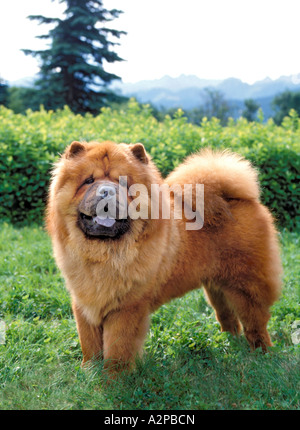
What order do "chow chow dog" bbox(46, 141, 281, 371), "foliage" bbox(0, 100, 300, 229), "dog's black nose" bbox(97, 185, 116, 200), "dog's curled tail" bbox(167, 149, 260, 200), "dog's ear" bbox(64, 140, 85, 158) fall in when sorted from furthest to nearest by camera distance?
"foliage" bbox(0, 100, 300, 229), "dog's curled tail" bbox(167, 149, 260, 200), "dog's ear" bbox(64, 140, 85, 158), "chow chow dog" bbox(46, 141, 281, 371), "dog's black nose" bbox(97, 185, 116, 200)

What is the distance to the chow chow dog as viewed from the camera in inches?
102

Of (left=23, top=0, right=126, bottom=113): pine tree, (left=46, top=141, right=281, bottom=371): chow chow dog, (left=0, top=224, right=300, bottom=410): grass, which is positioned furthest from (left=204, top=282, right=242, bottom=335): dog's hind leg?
(left=23, top=0, right=126, bottom=113): pine tree

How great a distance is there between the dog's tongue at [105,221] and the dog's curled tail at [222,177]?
91cm

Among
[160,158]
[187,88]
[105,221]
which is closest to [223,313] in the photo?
[105,221]

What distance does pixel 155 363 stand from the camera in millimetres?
2893

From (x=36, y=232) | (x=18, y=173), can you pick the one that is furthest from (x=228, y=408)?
(x=18, y=173)

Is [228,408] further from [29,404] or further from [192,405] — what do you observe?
[29,404]

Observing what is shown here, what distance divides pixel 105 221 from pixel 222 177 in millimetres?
1154

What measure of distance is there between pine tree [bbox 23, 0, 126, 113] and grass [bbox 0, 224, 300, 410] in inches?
757

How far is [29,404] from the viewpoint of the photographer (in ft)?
7.63

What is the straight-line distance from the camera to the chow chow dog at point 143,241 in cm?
259

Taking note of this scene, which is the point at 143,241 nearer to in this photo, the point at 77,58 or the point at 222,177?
the point at 222,177

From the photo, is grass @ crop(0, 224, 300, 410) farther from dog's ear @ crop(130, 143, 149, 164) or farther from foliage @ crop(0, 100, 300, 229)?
foliage @ crop(0, 100, 300, 229)

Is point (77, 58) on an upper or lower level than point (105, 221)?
upper
